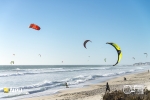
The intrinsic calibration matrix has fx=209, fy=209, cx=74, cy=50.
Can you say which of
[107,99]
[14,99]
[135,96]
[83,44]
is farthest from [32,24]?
[135,96]

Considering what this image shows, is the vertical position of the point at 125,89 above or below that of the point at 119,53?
below

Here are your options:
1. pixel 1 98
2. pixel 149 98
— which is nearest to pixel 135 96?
pixel 149 98

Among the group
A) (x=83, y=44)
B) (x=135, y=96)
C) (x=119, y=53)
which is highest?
(x=83, y=44)

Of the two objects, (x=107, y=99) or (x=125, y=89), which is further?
(x=125, y=89)

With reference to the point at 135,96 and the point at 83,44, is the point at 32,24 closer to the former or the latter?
the point at 83,44

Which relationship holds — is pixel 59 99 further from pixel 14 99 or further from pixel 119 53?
pixel 119 53

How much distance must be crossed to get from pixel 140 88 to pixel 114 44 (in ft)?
11.4

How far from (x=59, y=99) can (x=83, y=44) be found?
493cm

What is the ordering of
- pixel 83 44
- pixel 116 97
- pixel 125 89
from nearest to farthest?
pixel 116 97 < pixel 125 89 < pixel 83 44

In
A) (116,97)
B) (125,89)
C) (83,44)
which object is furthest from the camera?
(83,44)

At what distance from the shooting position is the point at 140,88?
10008mm

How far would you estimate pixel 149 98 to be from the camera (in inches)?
344

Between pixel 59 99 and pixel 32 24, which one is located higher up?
pixel 32 24

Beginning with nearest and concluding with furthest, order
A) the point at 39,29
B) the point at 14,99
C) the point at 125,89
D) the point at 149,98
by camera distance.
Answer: the point at 149,98 → the point at 125,89 → the point at 39,29 → the point at 14,99
